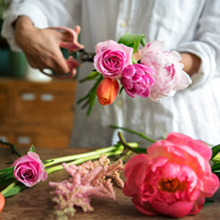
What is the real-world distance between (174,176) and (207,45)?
442 mm

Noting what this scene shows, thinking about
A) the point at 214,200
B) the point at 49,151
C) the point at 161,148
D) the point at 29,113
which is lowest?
the point at 29,113

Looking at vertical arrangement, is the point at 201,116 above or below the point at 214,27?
below

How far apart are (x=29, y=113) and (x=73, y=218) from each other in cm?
174

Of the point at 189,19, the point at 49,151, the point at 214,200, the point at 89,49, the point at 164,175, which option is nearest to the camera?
the point at 164,175

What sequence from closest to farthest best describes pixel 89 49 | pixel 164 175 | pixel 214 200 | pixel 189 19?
pixel 164 175
pixel 214 200
pixel 189 19
pixel 89 49

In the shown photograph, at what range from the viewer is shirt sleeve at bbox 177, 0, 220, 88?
637mm

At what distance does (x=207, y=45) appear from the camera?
0.66 metres

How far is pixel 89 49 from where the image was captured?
89 centimetres

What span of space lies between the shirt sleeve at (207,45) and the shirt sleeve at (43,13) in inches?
15.0

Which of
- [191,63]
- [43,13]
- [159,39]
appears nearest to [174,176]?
[191,63]

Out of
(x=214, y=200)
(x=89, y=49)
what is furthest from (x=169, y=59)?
(x=89, y=49)

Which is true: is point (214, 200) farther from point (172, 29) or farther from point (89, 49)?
point (89, 49)

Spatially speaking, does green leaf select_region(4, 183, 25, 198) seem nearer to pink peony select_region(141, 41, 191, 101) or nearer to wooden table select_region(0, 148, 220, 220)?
wooden table select_region(0, 148, 220, 220)

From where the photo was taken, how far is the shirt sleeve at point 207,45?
637 millimetres
